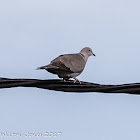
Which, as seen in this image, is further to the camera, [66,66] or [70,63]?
[70,63]

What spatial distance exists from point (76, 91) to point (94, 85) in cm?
31

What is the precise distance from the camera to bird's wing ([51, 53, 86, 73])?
760 centimetres

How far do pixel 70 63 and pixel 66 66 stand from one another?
12.2 inches

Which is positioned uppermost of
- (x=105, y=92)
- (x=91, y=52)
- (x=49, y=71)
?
(x=91, y=52)

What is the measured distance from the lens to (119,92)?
18.4 ft

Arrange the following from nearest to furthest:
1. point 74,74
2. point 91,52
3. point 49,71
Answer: point 49,71 → point 74,74 → point 91,52

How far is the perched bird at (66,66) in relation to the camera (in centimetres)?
750

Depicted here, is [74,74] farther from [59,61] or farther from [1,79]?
[1,79]

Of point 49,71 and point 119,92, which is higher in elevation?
point 49,71

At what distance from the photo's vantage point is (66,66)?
7.76 m

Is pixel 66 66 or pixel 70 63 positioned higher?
pixel 70 63

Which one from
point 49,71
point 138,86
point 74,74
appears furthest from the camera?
point 74,74

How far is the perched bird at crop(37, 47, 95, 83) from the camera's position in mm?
7500

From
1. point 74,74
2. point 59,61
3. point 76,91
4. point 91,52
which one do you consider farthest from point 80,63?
point 76,91
